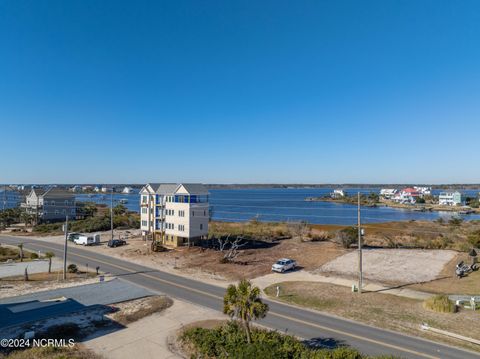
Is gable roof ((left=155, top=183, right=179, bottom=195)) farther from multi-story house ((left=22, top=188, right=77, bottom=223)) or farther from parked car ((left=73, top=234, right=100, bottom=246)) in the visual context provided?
multi-story house ((left=22, top=188, right=77, bottom=223))

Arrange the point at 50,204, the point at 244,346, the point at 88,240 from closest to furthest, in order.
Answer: the point at 244,346, the point at 88,240, the point at 50,204

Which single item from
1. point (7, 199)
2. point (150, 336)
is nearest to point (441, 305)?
point (150, 336)

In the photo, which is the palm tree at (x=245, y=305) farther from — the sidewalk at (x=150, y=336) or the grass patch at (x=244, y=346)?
the sidewalk at (x=150, y=336)

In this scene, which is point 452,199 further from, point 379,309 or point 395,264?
point 379,309

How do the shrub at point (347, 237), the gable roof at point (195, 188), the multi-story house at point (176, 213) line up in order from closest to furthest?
the shrub at point (347, 237) → the multi-story house at point (176, 213) → the gable roof at point (195, 188)

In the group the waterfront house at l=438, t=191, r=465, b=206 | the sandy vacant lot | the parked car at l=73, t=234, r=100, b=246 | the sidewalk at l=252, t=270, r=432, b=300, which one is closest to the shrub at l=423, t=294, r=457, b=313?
the sidewalk at l=252, t=270, r=432, b=300

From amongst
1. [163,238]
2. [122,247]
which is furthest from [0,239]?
[163,238]

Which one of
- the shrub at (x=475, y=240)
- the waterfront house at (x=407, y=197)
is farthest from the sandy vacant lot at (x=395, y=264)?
the waterfront house at (x=407, y=197)

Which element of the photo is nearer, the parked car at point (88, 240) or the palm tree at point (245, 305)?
the palm tree at point (245, 305)
